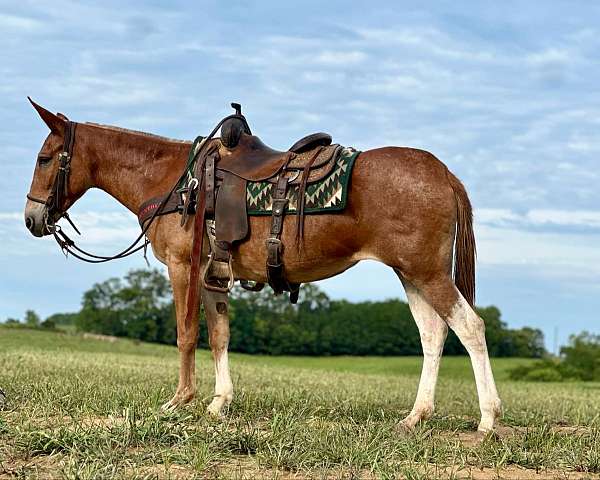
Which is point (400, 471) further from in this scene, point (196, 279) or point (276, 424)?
point (196, 279)

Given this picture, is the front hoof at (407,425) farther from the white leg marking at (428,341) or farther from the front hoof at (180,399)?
the front hoof at (180,399)

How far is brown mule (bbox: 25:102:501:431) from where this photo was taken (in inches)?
289

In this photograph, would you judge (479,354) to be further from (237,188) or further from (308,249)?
(237,188)

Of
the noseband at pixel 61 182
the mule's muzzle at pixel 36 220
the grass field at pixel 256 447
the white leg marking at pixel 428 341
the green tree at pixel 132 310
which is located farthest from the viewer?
the green tree at pixel 132 310

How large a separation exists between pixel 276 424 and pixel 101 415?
2113 millimetres

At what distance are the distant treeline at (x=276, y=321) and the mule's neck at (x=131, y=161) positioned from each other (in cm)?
4831

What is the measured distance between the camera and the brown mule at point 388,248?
734cm

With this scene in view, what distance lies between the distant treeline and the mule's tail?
164 feet

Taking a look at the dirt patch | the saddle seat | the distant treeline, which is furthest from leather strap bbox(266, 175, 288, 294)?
the distant treeline

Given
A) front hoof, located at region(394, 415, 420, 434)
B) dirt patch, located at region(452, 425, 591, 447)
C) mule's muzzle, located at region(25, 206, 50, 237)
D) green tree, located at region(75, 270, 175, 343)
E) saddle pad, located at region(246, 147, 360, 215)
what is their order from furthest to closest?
1. green tree, located at region(75, 270, 175, 343)
2. mule's muzzle, located at region(25, 206, 50, 237)
3. saddle pad, located at region(246, 147, 360, 215)
4. front hoof, located at region(394, 415, 420, 434)
5. dirt patch, located at region(452, 425, 591, 447)

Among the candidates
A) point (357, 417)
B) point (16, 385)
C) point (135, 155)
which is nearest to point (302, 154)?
point (135, 155)

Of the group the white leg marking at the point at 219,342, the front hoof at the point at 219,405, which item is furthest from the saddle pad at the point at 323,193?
the front hoof at the point at 219,405

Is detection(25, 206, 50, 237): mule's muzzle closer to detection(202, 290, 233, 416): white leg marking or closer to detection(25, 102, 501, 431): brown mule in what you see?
detection(25, 102, 501, 431): brown mule

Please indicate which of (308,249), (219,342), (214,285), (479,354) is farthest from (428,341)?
(214,285)
